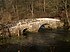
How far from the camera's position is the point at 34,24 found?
64.0 meters

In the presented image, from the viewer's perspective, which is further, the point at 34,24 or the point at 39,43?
the point at 34,24

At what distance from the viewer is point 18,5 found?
9069cm

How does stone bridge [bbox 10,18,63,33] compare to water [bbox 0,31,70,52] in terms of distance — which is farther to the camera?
stone bridge [bbox 10,18,63,33]

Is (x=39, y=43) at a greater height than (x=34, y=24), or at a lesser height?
lesser

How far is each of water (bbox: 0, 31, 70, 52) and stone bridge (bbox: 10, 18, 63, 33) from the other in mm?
2393

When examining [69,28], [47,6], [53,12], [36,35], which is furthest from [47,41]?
[47,6]

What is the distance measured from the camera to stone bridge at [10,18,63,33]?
60375mm

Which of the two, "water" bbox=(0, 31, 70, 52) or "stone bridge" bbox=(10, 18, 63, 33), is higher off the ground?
"stone bridge" bbox=(10, 18, 63, 33)

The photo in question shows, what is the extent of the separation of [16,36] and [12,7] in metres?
31.9

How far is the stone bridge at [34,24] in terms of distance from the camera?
60375 millimetres

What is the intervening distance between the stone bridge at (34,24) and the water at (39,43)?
2.39 meters

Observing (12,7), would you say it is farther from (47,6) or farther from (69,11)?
(69,11)

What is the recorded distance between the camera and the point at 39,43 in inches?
2044

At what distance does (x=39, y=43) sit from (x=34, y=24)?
12.9 m
